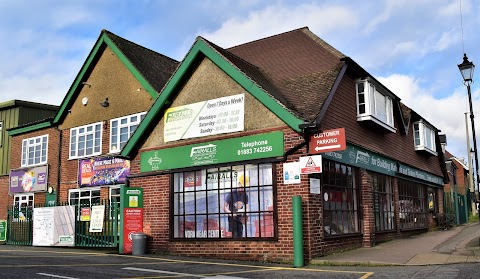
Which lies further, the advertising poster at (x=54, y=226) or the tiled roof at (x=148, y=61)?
the tiled roof at (x=148, y=61)

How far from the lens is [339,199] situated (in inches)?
601

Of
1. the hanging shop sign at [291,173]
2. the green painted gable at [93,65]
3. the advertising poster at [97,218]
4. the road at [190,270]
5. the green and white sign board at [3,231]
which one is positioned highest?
the green painted gable at [93,65]

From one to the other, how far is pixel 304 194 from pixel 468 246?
575 cm

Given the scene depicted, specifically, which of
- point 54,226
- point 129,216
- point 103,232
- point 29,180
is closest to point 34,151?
point 29,180

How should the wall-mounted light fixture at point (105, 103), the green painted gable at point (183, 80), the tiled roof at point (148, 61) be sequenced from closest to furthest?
the green painted gable at point (183, 80)
the tiled roof at point (148, 61)
the wall-mounted light fixture at point (105, 103)

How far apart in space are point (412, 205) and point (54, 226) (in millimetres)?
16798

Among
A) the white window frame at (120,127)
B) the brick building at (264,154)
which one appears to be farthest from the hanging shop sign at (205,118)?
the white window frame at (120,127)

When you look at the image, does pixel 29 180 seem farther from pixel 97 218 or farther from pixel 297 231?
pixel 297 231

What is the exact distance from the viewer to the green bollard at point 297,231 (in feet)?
40.7

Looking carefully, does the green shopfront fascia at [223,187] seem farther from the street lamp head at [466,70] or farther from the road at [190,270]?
the street lamp head at [466,70]

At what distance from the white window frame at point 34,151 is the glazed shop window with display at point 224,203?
40.2ft

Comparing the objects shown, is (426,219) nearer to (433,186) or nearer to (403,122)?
(433,186)

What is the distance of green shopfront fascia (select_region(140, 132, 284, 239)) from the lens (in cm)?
1410

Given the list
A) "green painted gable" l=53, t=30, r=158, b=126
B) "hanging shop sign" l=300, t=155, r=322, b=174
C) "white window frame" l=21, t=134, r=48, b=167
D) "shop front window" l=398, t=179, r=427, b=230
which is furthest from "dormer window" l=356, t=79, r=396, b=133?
"white window frame" l=21, t=134, r=48, b=167
